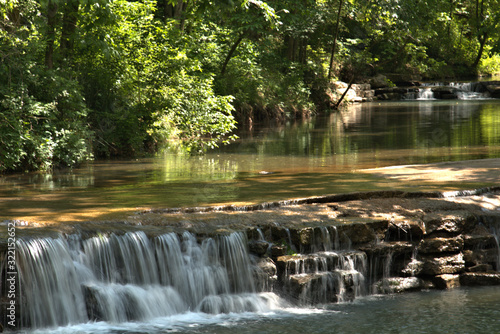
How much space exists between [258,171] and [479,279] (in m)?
6.06

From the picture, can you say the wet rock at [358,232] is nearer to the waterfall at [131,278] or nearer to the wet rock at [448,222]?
the wet rock at [448,222]

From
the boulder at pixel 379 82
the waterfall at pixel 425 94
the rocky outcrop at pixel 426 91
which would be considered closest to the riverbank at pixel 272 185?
the rocky outcrop at pixel 426 91

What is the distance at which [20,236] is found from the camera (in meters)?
7.45

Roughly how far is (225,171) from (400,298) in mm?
6352

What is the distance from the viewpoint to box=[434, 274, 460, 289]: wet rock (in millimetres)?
8852

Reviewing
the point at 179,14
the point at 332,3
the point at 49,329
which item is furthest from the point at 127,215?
the point at 332,3

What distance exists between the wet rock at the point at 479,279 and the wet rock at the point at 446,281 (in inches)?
4.2

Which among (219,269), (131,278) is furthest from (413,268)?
(131,278)

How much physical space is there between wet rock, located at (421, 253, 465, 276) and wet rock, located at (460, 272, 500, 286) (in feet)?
0.48

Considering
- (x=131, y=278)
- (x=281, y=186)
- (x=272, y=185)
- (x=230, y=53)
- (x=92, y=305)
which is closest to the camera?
(x=92, y=305)

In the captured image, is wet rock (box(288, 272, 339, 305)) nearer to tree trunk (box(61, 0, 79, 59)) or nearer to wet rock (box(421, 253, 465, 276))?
wet rock (box(421, 253, 465, 276))

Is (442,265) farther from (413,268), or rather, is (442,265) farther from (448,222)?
(448,222)

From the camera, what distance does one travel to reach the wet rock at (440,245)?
907 cm

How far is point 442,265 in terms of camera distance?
9.02 metres
